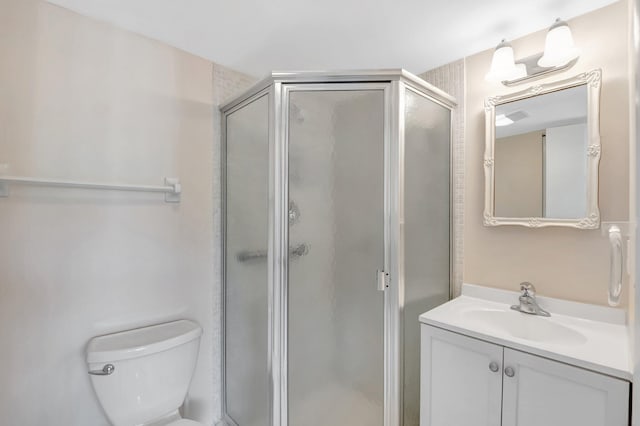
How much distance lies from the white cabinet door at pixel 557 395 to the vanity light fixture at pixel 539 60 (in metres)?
1.26

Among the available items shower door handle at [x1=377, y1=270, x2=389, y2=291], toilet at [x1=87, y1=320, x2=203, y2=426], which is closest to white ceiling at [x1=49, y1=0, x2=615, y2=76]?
shower door handle at [x1=377, y1=270, x2=389, y2=291]

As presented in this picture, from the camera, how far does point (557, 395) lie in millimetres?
942

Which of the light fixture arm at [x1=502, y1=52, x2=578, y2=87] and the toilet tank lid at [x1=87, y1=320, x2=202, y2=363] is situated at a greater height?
the light fixture arm at [x1=502, y1=52, x2=578, y2=87]

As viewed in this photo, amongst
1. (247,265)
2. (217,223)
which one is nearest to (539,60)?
(247,265)

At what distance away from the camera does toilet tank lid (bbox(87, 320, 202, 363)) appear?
120 centimetres

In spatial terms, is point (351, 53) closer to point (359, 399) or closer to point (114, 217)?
point (114, 217)

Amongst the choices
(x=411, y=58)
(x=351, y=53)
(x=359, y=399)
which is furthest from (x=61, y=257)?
(x=411, y=58)

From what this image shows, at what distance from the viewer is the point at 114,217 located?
139 cm

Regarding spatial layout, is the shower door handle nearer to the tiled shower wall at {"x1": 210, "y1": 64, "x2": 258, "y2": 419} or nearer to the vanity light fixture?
the tiled shower wall at {"x1": 210, "y1": 64, "x2": 258, "y2": 419}

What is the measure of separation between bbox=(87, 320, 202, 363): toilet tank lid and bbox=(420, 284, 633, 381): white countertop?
116 cm

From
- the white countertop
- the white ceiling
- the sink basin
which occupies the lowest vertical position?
the sink basin

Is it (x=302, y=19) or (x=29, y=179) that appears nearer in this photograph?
(x=29, y=179)

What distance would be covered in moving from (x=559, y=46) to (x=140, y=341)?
2.30 metres

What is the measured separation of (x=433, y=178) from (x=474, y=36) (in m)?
0.73
